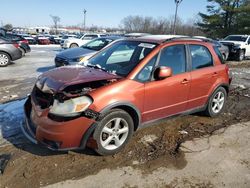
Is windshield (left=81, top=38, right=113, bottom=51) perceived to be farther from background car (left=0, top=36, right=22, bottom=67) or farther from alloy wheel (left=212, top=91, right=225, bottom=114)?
alloy wheel (left=212, top=91, right=225, bottom=114)

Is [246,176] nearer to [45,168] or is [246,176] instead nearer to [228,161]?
[228,161]

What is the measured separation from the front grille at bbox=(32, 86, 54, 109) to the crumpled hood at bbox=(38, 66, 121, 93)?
11cm

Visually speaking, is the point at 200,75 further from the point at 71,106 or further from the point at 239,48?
the point at 239,48

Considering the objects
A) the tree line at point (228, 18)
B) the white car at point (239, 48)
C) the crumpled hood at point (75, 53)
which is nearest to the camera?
the crumpled hood at point (75, 53)

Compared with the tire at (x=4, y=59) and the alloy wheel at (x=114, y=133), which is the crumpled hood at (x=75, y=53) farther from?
the alloy wheel at (x=114, y=133)

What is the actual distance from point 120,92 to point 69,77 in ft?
2.63

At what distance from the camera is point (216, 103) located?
582cm

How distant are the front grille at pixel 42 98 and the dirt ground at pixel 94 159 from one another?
2.38 ft

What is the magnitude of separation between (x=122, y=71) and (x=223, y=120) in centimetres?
271

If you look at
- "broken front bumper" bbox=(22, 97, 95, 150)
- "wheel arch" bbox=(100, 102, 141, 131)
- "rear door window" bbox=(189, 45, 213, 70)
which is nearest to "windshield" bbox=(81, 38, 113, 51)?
"rear door window" bbox=(189, 45, 213, 70)

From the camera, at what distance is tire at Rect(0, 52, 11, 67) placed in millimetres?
12578

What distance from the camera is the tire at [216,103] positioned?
18.4ft

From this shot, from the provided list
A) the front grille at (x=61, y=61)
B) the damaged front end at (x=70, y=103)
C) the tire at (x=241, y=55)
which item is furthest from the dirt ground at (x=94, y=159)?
the tire at (x=241, y=55)

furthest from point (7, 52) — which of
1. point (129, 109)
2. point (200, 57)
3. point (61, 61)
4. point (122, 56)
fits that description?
point (129, 109)
